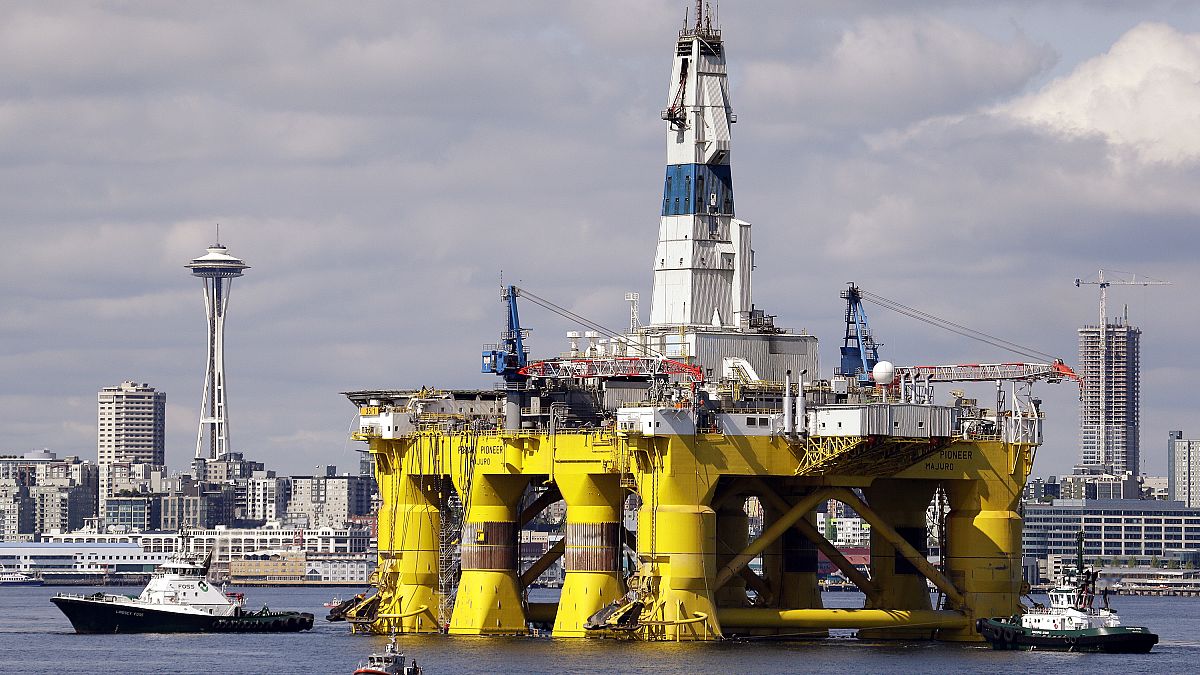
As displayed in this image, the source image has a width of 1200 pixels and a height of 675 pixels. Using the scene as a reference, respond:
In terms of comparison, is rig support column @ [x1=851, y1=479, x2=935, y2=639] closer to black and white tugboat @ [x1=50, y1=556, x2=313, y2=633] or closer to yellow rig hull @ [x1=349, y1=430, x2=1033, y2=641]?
yellow rig hull @ [x1=349, y1=430, x2=1033, y2=641]

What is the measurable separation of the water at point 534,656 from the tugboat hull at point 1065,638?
24.7 inches

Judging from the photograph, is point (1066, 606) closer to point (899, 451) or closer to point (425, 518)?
point (899, 451)

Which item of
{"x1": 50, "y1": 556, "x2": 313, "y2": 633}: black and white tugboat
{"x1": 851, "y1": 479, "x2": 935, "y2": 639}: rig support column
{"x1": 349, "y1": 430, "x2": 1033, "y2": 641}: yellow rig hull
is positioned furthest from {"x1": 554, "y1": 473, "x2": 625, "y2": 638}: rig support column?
{"x1": 50, "y1": 556, "x2": 313, "y2": 633}: black and white tugboat

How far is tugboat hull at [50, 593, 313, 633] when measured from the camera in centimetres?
10481

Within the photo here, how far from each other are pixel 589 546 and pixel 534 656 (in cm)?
537

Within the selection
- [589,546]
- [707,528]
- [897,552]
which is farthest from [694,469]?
[897,552]

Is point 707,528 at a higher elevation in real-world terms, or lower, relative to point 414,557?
higher

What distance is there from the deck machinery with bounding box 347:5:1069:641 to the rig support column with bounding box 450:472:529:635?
0.08 meters

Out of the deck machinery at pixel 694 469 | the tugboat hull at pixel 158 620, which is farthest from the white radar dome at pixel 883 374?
the tugboat hull at pixel 158 620

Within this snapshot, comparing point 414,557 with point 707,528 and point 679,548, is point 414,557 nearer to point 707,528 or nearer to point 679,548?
point 679,548

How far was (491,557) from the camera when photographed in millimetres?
91250

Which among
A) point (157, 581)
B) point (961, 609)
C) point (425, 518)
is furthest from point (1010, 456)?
point (157, 581)

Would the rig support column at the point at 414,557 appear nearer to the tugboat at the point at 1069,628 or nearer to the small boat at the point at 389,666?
the small boat at the point at 389,666

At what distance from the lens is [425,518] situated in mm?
96938
